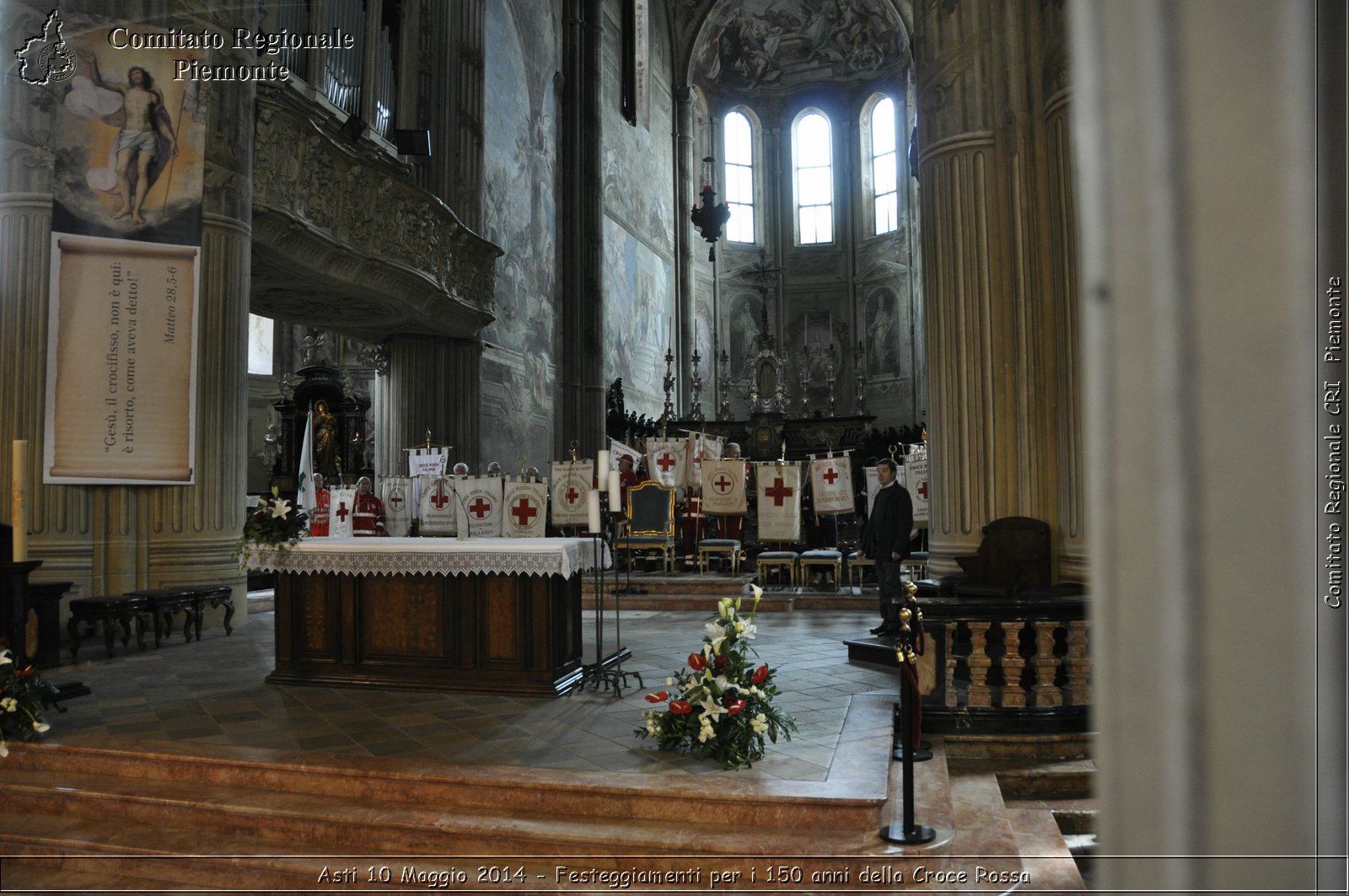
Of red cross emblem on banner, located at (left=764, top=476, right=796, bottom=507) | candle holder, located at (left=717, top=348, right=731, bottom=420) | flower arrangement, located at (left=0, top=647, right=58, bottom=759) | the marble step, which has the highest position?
candle holder, located at (left=717, top=348, right=731, bottom=420)

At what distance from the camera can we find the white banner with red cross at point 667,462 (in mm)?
15046

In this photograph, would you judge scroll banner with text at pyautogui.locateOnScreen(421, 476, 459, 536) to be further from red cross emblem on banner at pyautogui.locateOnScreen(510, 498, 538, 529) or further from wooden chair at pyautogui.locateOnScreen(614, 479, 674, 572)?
wooden chair at pyautogui.locateOnScreen(614, 479, 674, 572)

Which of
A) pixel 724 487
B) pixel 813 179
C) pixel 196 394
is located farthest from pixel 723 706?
pixel 813 179

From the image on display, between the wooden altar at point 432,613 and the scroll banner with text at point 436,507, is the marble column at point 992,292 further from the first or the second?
the scroll banner with text at point 436,507

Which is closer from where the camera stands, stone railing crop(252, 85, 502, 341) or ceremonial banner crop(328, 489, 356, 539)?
stone railing crop(252, 85, 502, 341)

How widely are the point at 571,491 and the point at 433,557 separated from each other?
7853 millimetres

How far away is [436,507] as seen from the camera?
42.5 feet

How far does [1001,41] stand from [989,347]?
254 cm

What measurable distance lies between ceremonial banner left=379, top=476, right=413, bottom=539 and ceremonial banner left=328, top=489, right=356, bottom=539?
2.06 ft

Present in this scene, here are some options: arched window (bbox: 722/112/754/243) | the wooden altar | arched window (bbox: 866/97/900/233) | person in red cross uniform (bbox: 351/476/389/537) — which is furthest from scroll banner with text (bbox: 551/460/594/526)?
arched window (bbox: 866/97/900/233)

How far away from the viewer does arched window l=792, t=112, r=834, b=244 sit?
28.4 m

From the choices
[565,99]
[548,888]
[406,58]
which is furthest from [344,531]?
[565,99]

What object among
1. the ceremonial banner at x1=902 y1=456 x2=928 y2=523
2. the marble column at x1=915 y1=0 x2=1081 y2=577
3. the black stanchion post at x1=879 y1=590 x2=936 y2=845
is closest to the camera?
the black stanchion post at x1=879 y1=590 x2=936 y2=845

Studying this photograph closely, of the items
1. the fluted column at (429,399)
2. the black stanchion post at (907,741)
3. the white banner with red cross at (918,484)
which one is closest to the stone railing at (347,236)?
the fluted column at (429,399)
